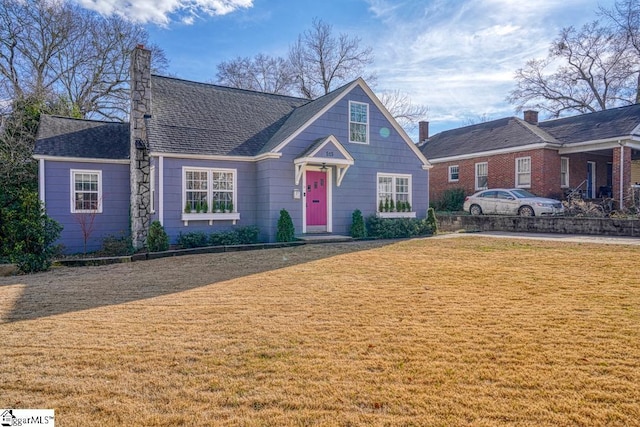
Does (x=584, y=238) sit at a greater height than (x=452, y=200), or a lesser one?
lesser

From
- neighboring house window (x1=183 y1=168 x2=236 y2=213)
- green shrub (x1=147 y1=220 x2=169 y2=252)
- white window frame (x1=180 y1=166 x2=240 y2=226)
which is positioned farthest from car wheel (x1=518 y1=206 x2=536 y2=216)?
green shrub (x1=147 y1=220 x2=169 y2=252)

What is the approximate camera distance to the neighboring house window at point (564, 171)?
2075 cm

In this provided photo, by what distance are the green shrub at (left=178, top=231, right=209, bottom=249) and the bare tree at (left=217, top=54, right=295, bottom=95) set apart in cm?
2408

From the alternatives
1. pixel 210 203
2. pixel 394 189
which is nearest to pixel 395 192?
pixel 394 189

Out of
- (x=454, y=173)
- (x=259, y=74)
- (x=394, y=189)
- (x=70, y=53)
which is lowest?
(x=394, y=189)

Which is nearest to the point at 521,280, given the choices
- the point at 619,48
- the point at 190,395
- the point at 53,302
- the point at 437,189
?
the point at 190,395

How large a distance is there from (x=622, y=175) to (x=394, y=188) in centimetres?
1131

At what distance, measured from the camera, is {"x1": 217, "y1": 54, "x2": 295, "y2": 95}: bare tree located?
3381 cm

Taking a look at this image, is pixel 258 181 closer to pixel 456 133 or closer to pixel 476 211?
pixel 476 211

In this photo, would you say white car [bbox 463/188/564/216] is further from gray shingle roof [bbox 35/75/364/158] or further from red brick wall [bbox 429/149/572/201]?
gray shingle roof [bbox 35/75/364/158]

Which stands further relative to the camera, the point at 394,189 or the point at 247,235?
the point at 394,189

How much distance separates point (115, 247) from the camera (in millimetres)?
12984

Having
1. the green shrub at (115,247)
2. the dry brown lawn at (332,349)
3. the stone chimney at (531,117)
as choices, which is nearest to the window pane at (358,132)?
the dry brown lawn at (332,349)

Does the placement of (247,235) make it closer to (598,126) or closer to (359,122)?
(359,122)
